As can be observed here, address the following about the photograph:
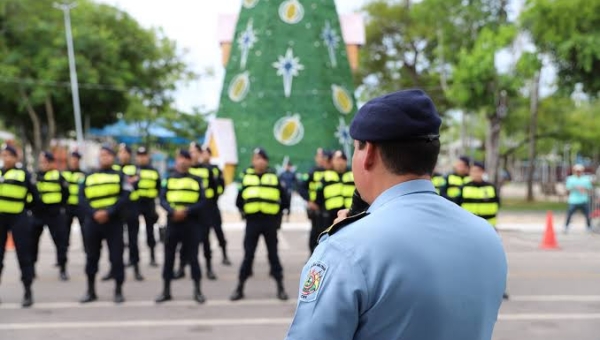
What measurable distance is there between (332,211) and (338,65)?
14.5 metres

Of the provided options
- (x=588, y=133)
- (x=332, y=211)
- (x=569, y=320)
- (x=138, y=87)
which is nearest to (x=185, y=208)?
(x=332, y=211)

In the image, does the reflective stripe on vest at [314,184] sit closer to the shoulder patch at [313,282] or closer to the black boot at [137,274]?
the black boot at [137,274]

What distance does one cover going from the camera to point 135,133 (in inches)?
1736

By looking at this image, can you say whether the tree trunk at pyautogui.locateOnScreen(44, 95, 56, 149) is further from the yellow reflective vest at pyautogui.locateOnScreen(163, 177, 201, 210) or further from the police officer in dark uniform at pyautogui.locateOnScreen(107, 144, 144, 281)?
the yellow reflective vest at pyautogui.locateOnScreen(163, 177, 201, 210)

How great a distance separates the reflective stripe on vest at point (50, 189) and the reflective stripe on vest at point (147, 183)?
1.28 metres

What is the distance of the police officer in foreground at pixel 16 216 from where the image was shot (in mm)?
7500

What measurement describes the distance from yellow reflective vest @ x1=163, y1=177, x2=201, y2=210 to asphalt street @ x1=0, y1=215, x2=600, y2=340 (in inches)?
48.7

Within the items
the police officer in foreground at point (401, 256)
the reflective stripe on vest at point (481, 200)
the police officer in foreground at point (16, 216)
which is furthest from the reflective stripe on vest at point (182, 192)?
the police officer in foreground at point (401, 256)

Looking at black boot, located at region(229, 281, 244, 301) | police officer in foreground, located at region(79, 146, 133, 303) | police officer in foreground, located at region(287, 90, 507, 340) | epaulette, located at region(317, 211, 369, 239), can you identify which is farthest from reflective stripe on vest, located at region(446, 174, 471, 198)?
epaulette, located at region(317, 211, 369, 239)

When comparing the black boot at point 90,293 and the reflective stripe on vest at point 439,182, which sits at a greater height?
the reflective stripe on vest at point 439,182

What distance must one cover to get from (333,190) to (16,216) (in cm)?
408

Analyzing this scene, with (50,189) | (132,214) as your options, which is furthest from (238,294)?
(50,189)

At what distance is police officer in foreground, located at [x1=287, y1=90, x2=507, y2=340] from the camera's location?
4.58 ft

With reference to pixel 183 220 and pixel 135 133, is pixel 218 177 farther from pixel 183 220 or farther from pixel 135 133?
pixel 135 133
